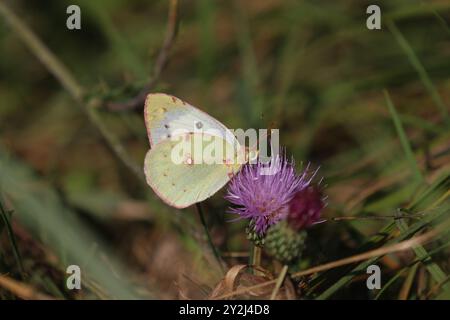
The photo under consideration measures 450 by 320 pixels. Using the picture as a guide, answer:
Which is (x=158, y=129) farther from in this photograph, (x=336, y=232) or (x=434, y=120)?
(x=434, y=120)

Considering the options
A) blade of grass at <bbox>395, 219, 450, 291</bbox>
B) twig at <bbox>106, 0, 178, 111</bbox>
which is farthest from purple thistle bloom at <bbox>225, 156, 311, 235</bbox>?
twig at <bbox>106, 0, 178, 111</bbox>

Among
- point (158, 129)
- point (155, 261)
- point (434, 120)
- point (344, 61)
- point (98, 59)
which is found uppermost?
point (98, 59)

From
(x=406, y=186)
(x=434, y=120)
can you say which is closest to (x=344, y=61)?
(x=434, y=120)

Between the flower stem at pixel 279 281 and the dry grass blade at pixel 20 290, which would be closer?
the flower stem at pixel 279 281

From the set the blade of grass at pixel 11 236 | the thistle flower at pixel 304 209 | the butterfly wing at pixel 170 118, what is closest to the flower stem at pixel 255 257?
the thistle flower at pixel 304 209

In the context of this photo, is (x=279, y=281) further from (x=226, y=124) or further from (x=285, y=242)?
(x=226, y=124)

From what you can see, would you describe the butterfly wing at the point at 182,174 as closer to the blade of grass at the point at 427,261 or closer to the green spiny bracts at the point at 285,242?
the green spiny bracts at the point at 285,242
